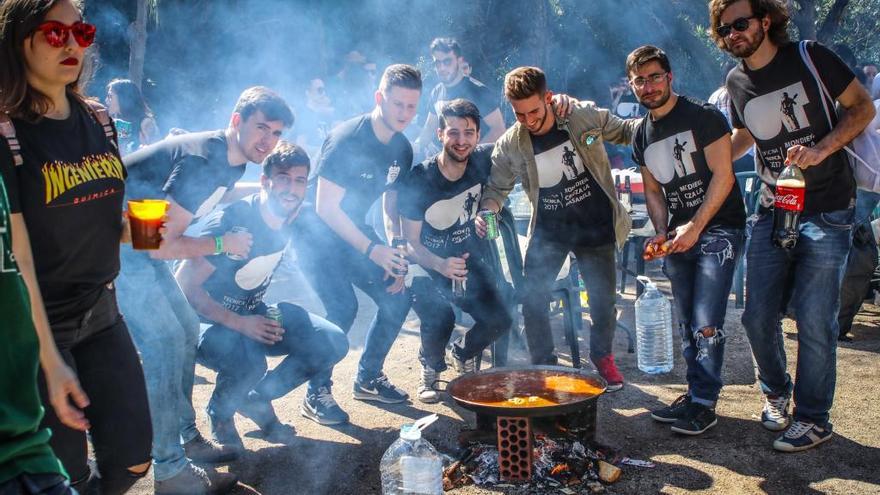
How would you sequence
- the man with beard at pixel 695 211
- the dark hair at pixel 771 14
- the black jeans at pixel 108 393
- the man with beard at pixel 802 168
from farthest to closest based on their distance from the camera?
the man with beard at pixel 695 211, the dark hair at pixel 771 14, the man with beard at pixel 802 168, the black jeans at pixel 108 393

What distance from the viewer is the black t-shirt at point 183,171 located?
144 inches

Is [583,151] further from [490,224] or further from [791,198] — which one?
[791,198]

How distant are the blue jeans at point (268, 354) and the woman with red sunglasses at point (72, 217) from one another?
4.61 ft

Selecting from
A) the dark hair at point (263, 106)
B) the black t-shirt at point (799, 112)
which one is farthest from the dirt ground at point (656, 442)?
the dark hair at point (263, 106)

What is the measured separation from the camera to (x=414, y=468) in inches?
142

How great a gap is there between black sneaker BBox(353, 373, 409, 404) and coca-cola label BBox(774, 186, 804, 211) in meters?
2.81

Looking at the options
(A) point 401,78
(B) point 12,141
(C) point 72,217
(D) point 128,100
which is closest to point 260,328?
(C) point 72,217

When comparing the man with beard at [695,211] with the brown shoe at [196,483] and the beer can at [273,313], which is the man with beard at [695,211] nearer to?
the beer can at [273,313]

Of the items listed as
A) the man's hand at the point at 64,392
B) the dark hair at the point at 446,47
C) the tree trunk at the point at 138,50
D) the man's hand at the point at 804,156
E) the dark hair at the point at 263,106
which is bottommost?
the man's hand at the point at 64,392

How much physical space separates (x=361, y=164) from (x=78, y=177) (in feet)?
8.44

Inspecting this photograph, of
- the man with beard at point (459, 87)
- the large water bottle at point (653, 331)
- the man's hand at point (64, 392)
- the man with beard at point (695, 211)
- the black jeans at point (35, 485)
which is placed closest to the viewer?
the black jeans at point (35, 485)

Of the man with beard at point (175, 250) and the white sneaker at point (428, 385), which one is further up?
the man with beard at point (175, 250)

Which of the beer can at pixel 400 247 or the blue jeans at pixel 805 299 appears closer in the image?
the blue jeans at pixel 805 299

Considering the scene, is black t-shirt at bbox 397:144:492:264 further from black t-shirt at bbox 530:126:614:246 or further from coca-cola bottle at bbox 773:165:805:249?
coca-cola bottle at bbox 773:165:805:249
